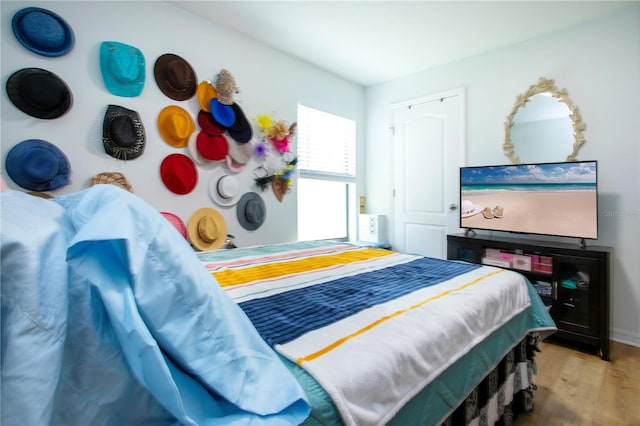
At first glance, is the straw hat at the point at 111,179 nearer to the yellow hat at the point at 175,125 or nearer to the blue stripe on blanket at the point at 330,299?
the yellow hat at the point at 175,125

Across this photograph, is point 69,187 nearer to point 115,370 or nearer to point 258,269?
point 258,269

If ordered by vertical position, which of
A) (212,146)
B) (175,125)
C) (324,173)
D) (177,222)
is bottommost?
(177,222)

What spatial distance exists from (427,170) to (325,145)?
122 cm

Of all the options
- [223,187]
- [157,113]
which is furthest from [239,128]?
[157,113]

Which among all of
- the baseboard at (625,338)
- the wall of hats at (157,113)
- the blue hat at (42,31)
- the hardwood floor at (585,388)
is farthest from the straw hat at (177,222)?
the baseboard at (625,338)

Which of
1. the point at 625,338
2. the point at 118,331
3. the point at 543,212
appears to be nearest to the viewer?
the point at 118,331

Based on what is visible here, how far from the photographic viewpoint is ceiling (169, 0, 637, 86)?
95.0 inches

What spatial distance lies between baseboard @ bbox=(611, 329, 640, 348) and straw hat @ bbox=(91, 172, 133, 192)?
12.7 ft

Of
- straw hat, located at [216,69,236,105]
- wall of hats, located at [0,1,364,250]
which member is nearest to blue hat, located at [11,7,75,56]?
wall of hats, located at [0,1,364,250]

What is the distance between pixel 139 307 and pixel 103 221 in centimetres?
15

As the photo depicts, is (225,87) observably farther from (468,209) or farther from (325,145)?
(468,209)

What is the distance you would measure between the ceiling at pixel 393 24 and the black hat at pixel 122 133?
100 centimetres

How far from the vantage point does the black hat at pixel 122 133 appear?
209 cm

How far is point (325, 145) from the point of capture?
12.1ft
